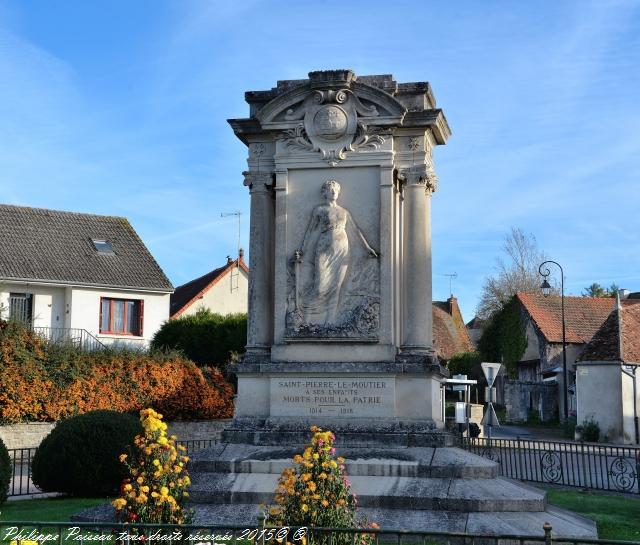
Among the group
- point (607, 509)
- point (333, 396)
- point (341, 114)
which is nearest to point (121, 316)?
point (607, 509)


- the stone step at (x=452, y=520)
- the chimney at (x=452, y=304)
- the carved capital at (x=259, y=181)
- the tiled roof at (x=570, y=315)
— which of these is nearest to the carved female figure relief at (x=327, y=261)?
the carved capital at (x=259, y=181)

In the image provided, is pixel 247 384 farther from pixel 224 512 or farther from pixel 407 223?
pixel 407 223

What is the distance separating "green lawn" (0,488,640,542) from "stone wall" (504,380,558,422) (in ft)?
102

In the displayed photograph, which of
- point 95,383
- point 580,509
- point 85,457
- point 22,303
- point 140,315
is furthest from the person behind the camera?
point 140,315

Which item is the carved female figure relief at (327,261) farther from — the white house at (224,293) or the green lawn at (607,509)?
the white house at (224,293)

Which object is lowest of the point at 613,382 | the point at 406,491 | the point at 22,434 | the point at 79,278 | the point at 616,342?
the point at 22,434

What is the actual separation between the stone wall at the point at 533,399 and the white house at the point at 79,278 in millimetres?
18768

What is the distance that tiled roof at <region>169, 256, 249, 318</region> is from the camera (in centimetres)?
4925

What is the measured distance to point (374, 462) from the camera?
11797mm

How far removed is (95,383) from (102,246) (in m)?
14.5

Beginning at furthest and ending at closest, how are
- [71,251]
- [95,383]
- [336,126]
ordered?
[71,251]
[95,383]
[336,126]

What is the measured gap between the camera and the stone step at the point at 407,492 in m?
10.9

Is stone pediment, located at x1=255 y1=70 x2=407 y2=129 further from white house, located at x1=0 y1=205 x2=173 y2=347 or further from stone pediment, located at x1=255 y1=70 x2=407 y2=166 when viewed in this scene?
white house, located at x1=0 y1=205 x2=173 y2=347

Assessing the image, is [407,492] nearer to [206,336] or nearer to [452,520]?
[452,520]
